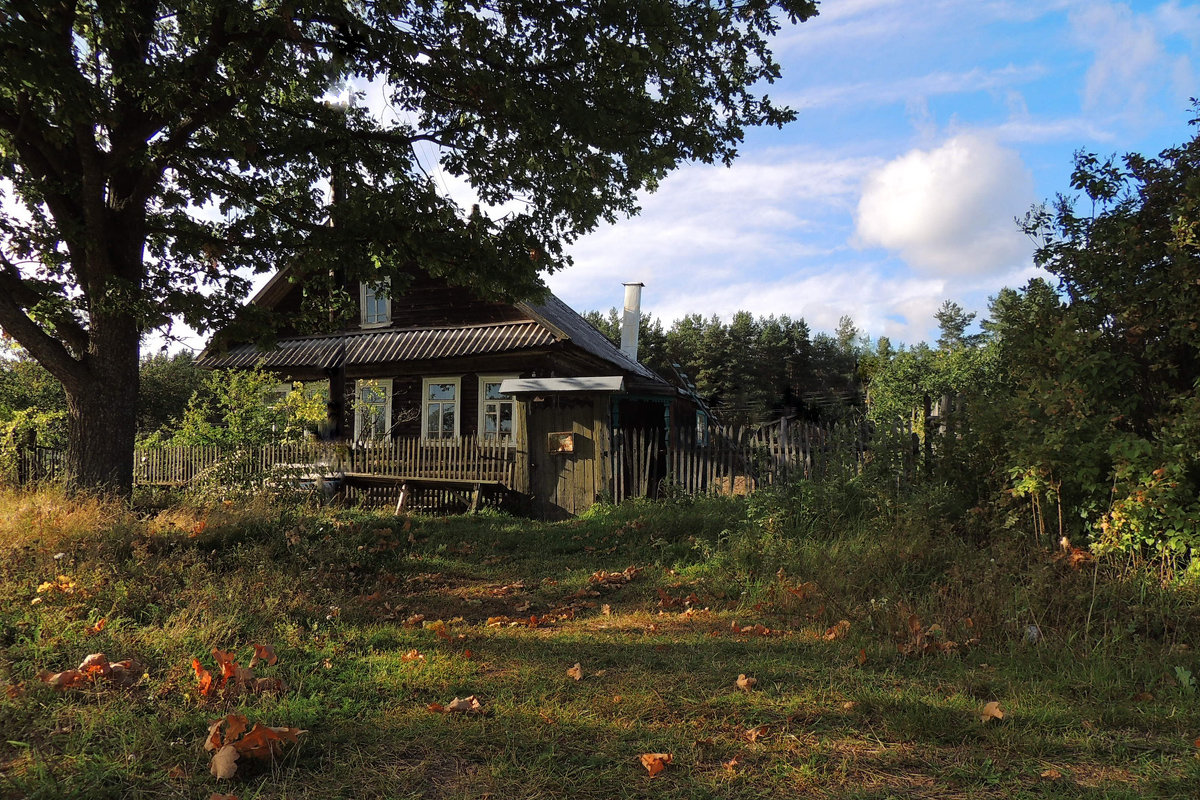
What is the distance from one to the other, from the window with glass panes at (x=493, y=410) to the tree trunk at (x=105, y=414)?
8.77m

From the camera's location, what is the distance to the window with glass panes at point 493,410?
1689 centimetres

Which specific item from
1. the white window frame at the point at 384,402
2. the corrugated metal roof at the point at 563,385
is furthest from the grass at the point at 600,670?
the white window frame at the point at 384,402

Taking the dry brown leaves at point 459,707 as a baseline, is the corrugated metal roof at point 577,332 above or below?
above

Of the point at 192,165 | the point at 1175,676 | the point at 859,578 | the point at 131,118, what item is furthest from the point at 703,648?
the point at 192,165

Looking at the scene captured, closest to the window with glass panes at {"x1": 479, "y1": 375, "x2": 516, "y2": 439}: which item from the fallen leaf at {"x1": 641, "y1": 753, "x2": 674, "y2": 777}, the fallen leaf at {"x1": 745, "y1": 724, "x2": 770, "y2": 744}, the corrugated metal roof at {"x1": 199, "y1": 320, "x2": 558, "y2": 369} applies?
the corrugated metal roof at {"x1": 199, "y1": 320, "x2": 558, "y2": 369}

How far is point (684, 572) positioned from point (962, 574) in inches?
102

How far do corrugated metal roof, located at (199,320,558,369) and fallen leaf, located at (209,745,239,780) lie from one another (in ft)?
41.9

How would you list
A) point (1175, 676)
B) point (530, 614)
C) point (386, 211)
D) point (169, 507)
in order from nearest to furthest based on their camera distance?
1. point (1175, 676)
2. point (530, 614)
3. point (169, 507)
4. point (386, 211)

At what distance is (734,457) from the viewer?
1037 cm

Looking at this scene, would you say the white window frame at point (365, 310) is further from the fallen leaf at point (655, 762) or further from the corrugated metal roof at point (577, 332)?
the fallen leaf at point (655, 762)

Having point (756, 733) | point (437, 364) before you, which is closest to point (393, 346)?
point (437, 364)

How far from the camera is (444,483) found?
42.9 ft

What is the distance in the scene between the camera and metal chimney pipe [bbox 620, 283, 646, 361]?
24.5m

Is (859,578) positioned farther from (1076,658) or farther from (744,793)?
(744,793)
